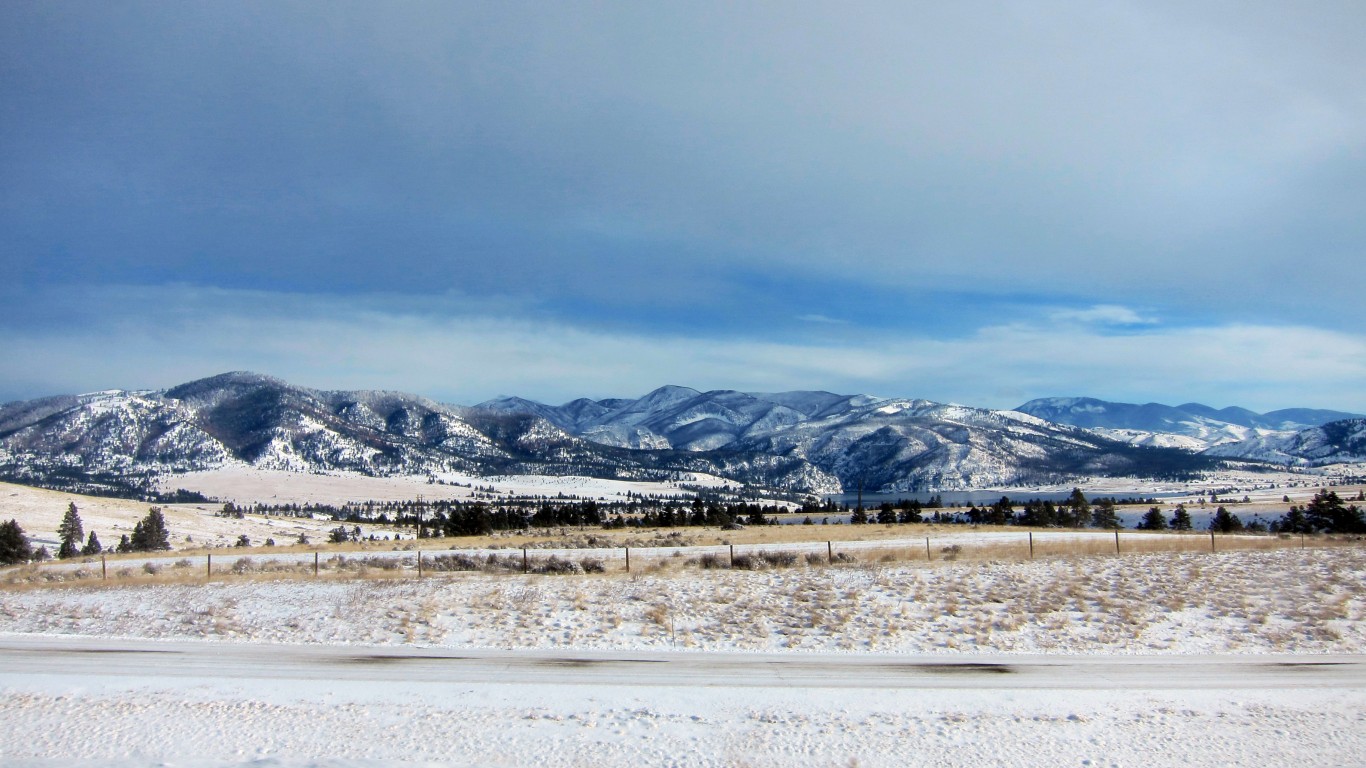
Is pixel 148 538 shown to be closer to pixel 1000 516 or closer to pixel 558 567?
pixel 558 567

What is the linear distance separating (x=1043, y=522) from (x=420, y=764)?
4256 inches

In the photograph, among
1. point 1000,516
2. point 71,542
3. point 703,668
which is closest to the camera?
point 703,668

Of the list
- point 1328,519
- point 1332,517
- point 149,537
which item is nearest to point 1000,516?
point 1328,519

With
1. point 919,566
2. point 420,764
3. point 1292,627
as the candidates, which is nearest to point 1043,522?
point 919,566

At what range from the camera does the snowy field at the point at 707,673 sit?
13.1 m

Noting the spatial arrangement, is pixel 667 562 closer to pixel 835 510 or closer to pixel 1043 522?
pixel 1043 522

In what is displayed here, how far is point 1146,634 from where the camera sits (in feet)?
69.0

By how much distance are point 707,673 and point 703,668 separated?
1.78ft

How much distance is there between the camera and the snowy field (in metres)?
13.1

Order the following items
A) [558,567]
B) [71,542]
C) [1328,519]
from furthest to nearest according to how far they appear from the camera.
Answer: [71,542]
[1328,519]
[558,567]

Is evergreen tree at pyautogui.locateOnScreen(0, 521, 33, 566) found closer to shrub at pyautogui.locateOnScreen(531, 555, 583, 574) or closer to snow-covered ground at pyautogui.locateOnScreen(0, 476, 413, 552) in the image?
snow-covered ground at pyautogui.locateOnScreen(0, 476, 413, 552)

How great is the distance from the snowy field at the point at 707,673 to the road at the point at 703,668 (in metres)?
0.10

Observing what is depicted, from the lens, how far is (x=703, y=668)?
18.0 m

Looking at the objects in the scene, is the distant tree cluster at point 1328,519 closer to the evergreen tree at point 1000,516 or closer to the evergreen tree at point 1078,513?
the evergreen tree at point 1078,513
